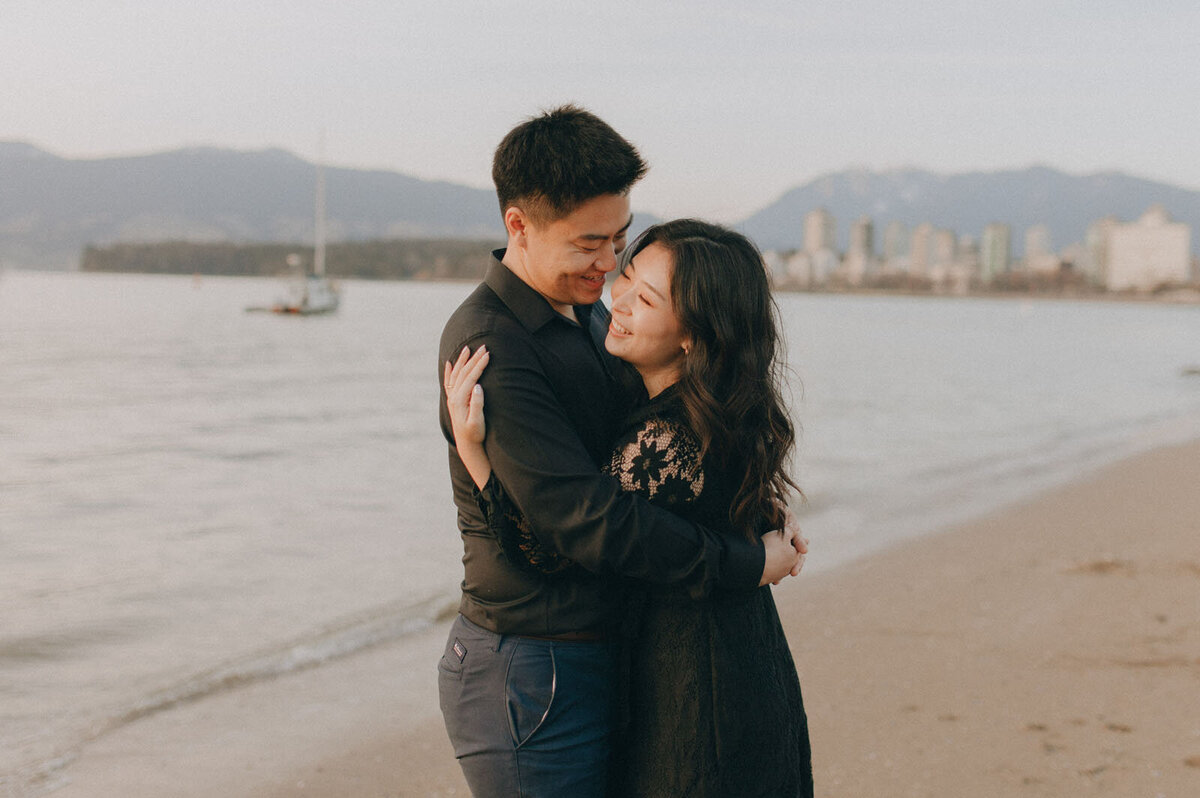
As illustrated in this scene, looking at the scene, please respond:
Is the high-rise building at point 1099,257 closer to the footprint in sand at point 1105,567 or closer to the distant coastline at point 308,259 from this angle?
the distant coastline at point 308,259

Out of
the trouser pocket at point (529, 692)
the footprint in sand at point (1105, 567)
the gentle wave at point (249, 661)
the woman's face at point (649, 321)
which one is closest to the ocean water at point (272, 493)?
the gentle wave at point (249, 661)

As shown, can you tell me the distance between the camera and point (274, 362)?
37062 mm

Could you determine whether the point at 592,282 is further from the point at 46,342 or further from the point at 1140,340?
the point at 1140,340

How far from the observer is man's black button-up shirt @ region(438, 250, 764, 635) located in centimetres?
177

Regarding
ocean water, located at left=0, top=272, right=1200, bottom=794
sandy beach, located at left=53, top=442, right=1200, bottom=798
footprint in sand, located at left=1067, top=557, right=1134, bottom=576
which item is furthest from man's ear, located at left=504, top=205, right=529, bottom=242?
footprint in sand, located at left=1067, top=557, right=1134, bottom=576

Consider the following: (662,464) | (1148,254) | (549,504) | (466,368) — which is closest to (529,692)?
(549,504)

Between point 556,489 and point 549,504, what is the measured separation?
31 mm

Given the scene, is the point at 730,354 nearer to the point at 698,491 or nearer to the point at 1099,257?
the point at 698,491

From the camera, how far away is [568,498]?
1.77m

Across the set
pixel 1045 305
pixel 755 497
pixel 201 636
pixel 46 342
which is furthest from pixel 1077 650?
pixel 1045 305

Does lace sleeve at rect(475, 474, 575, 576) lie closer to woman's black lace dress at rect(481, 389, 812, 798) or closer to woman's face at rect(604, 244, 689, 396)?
woman's black lace dress at rect(481, 389, 812, 798)

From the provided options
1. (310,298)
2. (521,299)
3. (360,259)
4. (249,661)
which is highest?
(360,259)

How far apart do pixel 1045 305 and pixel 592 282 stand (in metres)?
179

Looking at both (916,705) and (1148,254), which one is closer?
(916,705)
